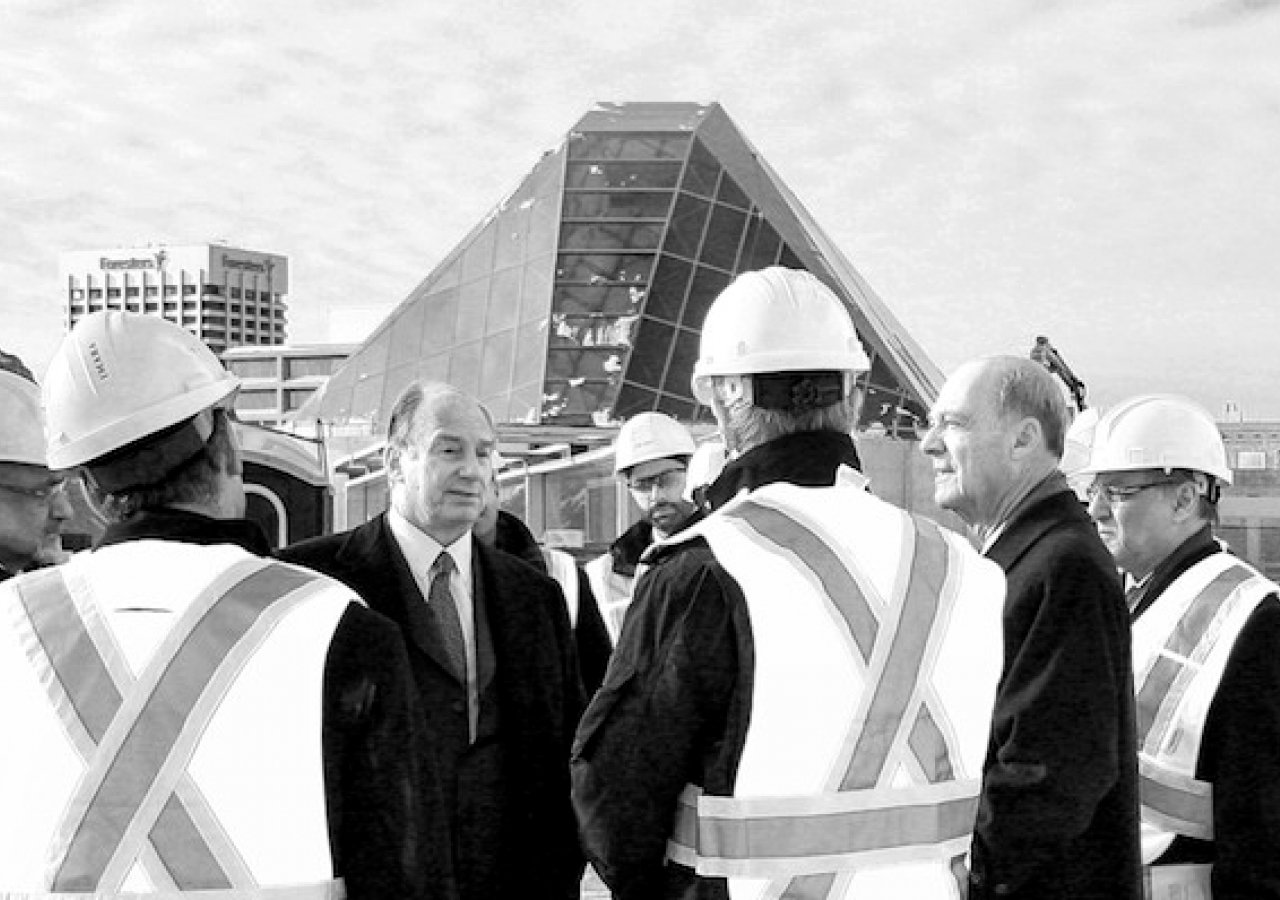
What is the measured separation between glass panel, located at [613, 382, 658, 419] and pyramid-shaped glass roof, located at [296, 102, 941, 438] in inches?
1.2

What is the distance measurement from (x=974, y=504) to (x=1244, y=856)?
843mm

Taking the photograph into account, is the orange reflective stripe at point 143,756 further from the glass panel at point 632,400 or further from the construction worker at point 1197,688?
the glass panel at point 632,400

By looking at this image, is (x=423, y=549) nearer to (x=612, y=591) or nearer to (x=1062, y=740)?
(x=1062, y=740)

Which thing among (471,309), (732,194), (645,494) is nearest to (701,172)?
(732,194)

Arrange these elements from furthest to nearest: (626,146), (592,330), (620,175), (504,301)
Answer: (626,146) → (620,175) → (504,301) → (592,330)

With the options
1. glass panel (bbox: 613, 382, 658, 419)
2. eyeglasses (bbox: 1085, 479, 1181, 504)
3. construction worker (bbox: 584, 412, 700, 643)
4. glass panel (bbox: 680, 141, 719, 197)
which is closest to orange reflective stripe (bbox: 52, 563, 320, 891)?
eyeglasses (bbox: 1085, 479, 1181, 504)

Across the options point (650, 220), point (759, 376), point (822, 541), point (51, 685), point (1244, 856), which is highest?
point (650, 220)

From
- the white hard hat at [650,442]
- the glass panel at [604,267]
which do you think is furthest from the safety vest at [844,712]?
the glass panel at [604,267]

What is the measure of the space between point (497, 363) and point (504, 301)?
5.94ft

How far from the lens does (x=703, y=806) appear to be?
2299 millimetres

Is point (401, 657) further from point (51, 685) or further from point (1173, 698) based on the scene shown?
point (1173, 698)

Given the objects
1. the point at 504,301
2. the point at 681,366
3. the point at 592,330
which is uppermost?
the point at 504,301

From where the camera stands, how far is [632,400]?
1008 inches

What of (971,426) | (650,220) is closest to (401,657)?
(971,426)
